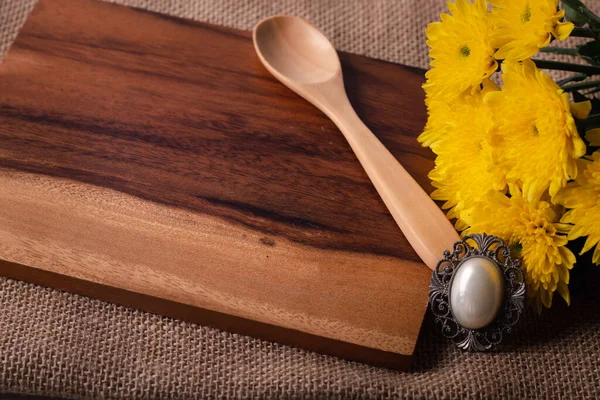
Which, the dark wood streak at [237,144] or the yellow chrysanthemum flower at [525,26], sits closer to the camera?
the yellow chrysanthemum flower at [525,26]

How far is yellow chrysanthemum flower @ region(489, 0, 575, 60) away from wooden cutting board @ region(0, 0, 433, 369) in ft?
0.55

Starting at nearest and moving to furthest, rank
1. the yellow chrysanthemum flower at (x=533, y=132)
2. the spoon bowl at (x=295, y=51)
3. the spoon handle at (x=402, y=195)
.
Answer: the yellow chrysanthemum flower at (x=533, y=132) → the spoon handle at (x=402, y=195) → the spoon bowl at (x=295, y=51)

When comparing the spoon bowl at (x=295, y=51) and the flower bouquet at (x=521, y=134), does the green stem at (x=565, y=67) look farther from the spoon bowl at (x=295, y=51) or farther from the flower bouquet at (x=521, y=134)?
the spoon bowl at (x=295, y=51)

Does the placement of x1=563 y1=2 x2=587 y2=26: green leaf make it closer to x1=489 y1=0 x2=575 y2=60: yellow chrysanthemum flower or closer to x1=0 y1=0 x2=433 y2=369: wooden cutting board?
x1=489 y1=0 x2=575 y2=60: yellow chrysanthemum flower

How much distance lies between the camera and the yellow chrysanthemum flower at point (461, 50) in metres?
0.59

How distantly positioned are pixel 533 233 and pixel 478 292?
0.07 metres

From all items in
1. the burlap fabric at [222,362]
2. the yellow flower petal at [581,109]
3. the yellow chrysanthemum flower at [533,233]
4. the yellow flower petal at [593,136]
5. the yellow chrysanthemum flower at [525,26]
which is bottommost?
the burlap fabric at [222,362]

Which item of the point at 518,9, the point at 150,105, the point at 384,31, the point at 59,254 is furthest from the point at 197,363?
the point at 384,31

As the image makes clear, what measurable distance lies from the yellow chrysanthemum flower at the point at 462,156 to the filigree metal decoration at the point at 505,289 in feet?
0.13

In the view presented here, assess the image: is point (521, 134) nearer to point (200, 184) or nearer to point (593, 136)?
point (593, 136)

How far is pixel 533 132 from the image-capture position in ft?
1.84

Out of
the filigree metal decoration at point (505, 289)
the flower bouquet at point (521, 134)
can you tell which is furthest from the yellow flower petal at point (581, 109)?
the filigree metal decoration at point (505, 289)

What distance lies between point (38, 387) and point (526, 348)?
0.43 metres

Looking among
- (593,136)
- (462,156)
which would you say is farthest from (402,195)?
(593,136)
